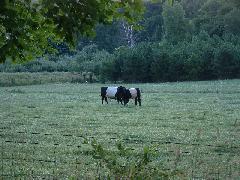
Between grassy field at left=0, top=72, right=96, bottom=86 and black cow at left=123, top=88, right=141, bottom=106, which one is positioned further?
grassy field at left=0, top=72, right=96, bottom=86

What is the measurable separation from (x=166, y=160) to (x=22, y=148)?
4.30m

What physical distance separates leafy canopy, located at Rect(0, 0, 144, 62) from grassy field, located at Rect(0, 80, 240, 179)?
4.89 ft

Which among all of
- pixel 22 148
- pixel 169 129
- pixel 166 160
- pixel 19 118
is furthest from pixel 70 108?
pixel 166 160

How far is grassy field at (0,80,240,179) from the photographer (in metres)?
9.57

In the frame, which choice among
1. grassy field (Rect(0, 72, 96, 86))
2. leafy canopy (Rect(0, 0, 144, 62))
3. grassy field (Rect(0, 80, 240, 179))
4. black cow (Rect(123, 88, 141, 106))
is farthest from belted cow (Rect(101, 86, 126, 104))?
grassy field (Rect(0, 72, 96, 86))

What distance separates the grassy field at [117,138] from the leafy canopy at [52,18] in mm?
1490

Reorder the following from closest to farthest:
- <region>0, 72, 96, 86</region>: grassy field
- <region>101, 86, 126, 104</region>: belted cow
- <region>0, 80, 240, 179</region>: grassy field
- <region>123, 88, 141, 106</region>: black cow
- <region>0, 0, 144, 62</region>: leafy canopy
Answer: <region>0, 0, 144, 62</region>: leafy canopy, <region>0, 80, 240, 179</region>: grassy field, <region>123, 88, 141, 106</region>: black cow, <region>101, 86, 126, 104</region>: belted cow, <region>0, 72, 96, 86</region>: grassy field

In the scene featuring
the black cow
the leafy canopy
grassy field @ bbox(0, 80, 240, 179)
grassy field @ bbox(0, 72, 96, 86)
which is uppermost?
the leafy canopy

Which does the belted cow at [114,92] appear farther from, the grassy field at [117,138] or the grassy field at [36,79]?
the grassy field at [36,79]

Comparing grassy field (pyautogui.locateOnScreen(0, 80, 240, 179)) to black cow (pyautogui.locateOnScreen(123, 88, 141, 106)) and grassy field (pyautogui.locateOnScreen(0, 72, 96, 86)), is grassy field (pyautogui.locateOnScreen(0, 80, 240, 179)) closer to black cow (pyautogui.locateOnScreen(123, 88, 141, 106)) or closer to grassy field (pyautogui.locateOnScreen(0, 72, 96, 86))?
black cow (pyautogui.locateOnScreen(123, 88, 141, 106))

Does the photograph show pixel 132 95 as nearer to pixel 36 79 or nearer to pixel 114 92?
pixel 114 92

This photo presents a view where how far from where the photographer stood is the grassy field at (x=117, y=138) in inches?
377

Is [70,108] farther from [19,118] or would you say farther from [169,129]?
[169,129]

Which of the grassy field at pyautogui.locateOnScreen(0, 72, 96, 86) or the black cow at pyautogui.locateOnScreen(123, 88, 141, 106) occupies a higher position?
the grassy field at pyautogui.locateOnScreen(0, 72, 96, 86)
